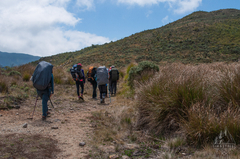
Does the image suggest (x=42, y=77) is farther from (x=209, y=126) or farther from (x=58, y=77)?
(x=58, y=77)

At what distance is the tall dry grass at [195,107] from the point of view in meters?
3.10

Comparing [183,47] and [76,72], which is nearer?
[76,72]

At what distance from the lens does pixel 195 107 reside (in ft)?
11.9

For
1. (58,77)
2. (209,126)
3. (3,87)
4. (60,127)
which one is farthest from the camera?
(58,77)

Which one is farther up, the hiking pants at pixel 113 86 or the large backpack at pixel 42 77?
the large backpack at pixel 42 77

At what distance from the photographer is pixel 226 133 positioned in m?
2.92

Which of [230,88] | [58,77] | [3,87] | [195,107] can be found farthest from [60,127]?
[58,77]

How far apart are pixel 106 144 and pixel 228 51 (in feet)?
117

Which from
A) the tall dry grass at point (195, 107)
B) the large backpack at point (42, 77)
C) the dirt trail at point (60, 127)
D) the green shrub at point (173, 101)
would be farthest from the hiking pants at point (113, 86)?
the green shrub at point (173, 101)

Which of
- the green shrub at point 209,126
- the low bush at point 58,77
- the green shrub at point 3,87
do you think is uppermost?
the low bush at point 58,77

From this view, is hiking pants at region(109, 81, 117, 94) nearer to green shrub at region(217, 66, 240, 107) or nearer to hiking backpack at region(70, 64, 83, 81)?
hiking backpack at region(70, 64, 83, 81)

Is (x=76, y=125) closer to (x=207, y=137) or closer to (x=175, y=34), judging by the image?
(x=207, y=137)

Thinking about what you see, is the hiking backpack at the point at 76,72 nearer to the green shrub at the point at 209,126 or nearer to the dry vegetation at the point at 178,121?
the dry vegetation at the point at 178,121

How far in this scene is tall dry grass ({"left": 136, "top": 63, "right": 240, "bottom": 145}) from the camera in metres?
3.10
